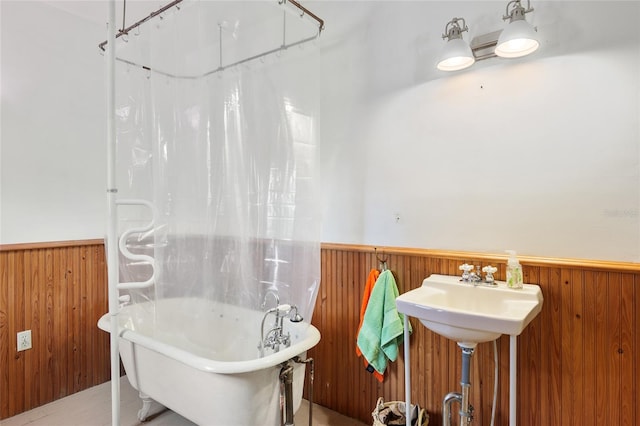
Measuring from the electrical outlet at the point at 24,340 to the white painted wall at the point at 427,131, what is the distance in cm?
58

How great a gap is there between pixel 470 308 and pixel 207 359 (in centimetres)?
120

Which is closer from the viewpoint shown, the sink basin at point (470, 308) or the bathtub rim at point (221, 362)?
the sink basin at point (470, 308)

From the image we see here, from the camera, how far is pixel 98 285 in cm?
242

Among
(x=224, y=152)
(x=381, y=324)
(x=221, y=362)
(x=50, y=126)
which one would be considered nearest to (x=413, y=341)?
(x=381, y=324)

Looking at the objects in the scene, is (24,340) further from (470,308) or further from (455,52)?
(455,52)

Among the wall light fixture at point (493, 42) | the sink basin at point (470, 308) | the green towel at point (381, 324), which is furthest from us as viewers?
the green towel at point (381, 324)

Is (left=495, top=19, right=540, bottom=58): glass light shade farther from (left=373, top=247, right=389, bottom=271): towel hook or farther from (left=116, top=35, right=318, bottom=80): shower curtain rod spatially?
(left=373, top=247, right=389, bottom=271): towel hook

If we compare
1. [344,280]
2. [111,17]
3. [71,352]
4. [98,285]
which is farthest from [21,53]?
Result: [344,280]

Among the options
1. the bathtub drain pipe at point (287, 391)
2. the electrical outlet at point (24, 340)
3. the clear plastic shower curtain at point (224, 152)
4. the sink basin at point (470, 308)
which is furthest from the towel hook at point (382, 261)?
the electrical outlet at point (24, 340)

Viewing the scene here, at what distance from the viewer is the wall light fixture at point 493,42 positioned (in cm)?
145

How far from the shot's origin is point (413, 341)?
5.97 feet

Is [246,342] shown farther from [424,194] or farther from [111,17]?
[111,17]

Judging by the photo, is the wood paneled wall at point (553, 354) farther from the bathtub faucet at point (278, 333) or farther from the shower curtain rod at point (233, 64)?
the shower curtain rod at point (233, 64)

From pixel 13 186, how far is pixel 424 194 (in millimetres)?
2486
